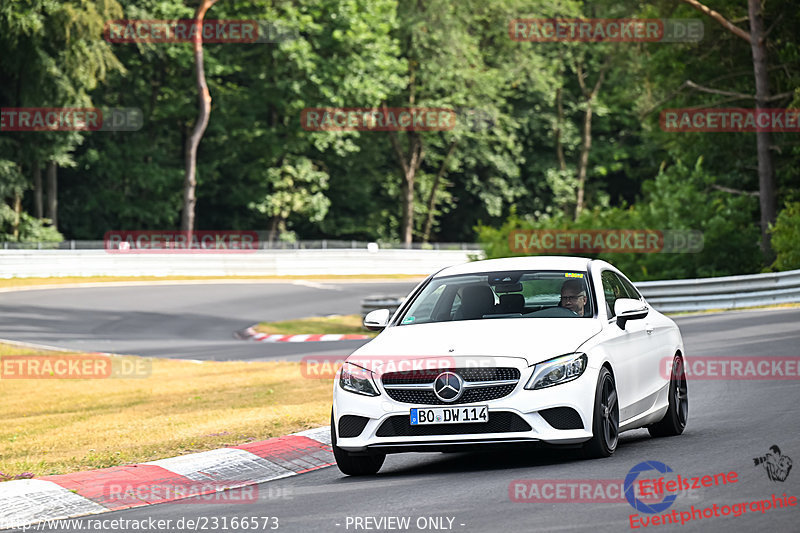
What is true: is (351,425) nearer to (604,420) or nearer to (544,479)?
(544,479)

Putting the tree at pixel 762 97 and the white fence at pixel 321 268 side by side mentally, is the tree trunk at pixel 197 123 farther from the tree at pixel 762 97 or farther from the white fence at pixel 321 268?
the tree at pixel 762 97

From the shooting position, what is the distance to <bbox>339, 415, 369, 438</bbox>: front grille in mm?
8664

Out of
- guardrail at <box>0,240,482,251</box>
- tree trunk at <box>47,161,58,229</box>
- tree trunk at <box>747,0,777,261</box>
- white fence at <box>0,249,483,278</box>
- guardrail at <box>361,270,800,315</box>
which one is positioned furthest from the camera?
tree trunk at <box>47,161,58,229</box>

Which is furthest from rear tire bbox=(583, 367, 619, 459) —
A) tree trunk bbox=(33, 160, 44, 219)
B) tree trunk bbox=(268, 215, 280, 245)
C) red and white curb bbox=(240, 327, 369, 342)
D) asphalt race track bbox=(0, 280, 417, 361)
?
tree trunk bbox=(268, 215, 280, 245)

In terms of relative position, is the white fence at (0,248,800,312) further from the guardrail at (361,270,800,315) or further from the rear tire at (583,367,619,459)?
the rear tire at (583,367,619,459)

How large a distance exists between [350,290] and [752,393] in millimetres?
29941

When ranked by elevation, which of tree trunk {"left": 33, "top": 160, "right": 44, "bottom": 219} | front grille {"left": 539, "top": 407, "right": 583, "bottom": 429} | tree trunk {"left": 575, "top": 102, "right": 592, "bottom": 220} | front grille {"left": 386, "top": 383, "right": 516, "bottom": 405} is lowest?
front grille {"left": 539, "top": 407, "right": 583, "bottom": 429}

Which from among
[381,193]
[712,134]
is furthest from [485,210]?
[712,134]

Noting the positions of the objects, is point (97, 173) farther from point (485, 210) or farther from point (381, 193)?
point (485, 210)

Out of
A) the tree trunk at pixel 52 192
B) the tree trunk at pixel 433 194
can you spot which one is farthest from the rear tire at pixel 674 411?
the tree trunk at pixel 433 194

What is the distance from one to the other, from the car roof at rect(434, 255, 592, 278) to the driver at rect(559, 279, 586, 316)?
0.21 metres

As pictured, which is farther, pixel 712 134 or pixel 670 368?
pixel 712 134

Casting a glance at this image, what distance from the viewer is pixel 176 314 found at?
32.7 m

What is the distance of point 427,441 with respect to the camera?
845cm
